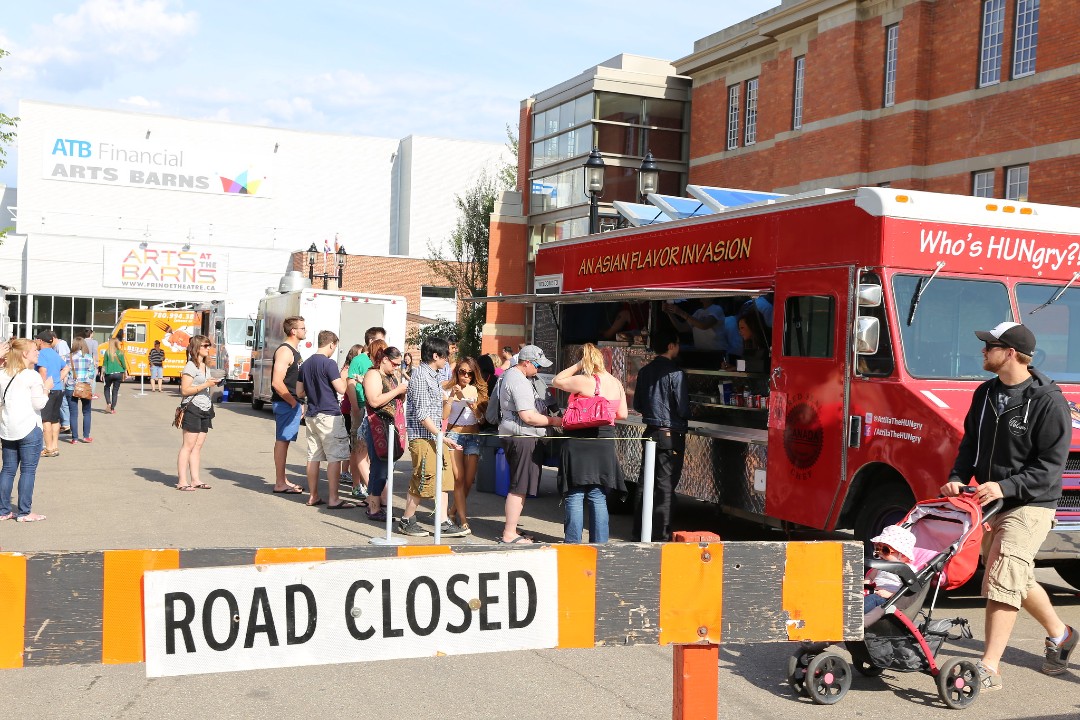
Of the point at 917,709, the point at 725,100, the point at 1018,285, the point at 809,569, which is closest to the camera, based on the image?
the point at 809,569

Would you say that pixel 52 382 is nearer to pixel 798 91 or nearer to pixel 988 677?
pixel 988 677

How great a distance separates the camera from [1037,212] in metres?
8.06

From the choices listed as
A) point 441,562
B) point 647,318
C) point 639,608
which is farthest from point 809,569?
point 647,318

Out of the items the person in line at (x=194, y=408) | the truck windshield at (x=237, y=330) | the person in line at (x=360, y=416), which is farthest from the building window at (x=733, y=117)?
the person in line at (x=194, y=408)

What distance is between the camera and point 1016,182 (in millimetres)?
20047

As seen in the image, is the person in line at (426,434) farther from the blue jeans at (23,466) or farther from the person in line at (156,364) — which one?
the person in line at (156,364)

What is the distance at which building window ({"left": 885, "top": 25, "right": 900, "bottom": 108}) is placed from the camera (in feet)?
74.3

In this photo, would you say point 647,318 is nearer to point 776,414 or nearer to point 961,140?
point 776,414

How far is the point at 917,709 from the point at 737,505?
397 centimetres

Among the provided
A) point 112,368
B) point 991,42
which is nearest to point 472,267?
point 112,368

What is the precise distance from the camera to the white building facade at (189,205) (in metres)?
51.4

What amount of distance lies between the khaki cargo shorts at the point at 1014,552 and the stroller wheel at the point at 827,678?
92 cm

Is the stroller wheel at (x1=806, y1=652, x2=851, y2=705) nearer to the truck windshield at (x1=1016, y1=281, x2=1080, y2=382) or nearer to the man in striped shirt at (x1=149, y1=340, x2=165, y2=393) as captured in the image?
the truck windshield at (x1=1016, y1=281, x2=1080, y2=382)

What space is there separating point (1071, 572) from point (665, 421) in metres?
3.47
